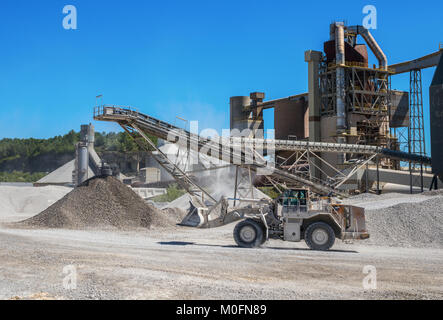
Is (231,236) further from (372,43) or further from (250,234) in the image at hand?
(372,43)

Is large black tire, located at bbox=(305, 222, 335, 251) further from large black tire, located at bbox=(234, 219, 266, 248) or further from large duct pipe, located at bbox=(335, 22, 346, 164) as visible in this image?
large duct pipe, located at bbox=(335, 22, 346, 164)

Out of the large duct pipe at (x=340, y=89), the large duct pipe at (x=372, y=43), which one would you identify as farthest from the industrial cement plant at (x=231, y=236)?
the large duct pipe at (x=372, y=43)

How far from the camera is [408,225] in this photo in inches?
750

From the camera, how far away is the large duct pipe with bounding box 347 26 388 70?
1977 inches

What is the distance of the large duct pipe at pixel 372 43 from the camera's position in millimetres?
50219

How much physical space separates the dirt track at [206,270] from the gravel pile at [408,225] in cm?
113

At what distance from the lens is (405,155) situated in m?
41.2

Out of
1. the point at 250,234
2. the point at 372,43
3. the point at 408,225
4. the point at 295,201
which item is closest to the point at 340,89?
the point at 372,43

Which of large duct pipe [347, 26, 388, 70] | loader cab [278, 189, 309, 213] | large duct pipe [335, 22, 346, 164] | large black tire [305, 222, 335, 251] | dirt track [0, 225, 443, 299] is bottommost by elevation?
dirt track [0, 225, 443, 299]

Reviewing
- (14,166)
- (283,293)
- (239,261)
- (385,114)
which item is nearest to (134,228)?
(239,261)

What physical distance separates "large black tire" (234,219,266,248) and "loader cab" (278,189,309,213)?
1.12 meters

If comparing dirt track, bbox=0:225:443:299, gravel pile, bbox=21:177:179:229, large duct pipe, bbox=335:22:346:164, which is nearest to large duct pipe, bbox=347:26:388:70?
large duct pipe, bbox=335:22:346:164
